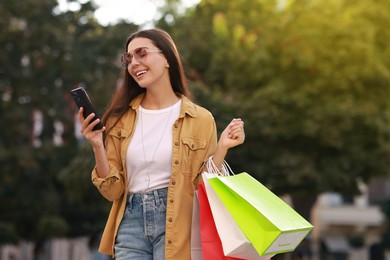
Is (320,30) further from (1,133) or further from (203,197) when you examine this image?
(203,197)

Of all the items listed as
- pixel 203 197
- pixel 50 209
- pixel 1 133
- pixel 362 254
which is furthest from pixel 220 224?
pixel 362 254

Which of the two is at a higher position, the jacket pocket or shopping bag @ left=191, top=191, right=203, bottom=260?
the jacket pocket

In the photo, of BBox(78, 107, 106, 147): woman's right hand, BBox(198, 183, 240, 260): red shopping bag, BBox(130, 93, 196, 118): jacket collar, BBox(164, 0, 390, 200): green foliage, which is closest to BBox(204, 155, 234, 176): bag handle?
BBox(198, 183, 240, 260): red shopping bag

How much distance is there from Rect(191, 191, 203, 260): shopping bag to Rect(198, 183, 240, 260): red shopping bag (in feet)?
0.26

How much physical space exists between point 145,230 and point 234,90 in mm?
25793

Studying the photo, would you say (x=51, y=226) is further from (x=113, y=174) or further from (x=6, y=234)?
(x=113, y=174)

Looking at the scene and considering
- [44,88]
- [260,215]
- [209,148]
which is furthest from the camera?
[44,88]

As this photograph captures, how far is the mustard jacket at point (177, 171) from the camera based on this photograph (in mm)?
4816

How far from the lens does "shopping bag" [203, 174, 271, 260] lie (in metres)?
4.56

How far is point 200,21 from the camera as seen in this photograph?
→ 1247 inches

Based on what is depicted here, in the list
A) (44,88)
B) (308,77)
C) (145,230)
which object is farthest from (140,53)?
(308,77)

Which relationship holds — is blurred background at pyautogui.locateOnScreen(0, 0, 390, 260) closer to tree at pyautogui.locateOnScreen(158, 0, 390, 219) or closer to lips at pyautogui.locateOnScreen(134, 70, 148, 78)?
tree at pyautogui.locateOnScreen(158, 0, 390, 219)

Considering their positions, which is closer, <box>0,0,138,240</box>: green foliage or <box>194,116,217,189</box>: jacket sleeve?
<box>194,116,217,189</box>: jacket sleeve

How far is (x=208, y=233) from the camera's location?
15.4 ft
